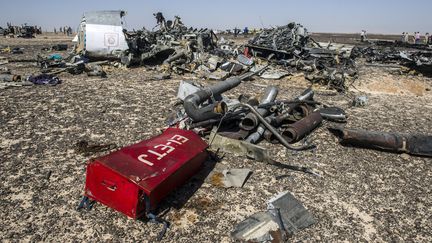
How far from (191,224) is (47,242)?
1506 millimetres

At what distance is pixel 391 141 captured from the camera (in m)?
5.40

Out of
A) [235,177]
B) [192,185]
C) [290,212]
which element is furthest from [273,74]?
[290,212]

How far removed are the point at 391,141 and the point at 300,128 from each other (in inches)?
62.2

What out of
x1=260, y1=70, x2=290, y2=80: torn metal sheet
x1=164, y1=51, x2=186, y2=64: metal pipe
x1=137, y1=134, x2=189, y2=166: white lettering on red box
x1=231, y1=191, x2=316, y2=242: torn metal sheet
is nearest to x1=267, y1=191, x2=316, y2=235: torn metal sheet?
x1=231, y1=191, x2=316, y2=242: torn metal sheet

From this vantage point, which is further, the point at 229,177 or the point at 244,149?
the point at 244,149

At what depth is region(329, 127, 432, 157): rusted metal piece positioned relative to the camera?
5371 millimetres

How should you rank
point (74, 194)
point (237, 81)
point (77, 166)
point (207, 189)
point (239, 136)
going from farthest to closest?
point (237, 81) → point (239, 136) → point (77, 166) → point (207, 189) → point (74, 194)

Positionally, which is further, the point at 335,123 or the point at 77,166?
the point at 335,123

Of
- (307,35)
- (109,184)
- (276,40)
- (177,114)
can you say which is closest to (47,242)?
(109,184)

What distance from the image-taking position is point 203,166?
4.80 meters

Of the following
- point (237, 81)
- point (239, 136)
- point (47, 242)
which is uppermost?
point (237, 81)

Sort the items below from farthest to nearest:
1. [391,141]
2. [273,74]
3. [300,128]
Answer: [273,74]
[300,128]
[391,141]

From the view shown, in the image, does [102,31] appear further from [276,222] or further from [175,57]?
[276,222]

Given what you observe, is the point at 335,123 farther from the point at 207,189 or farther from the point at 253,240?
the point at 253,240
